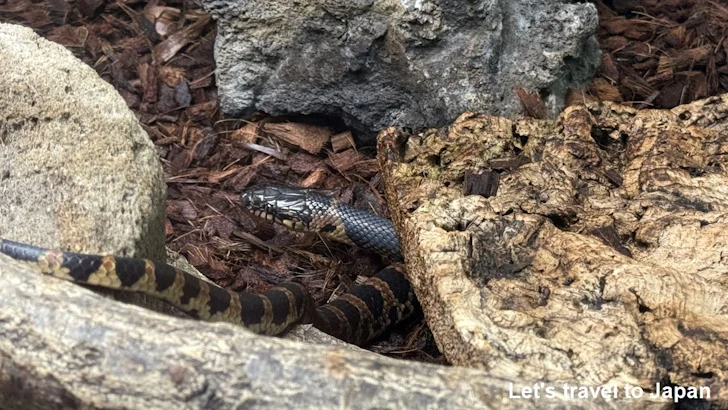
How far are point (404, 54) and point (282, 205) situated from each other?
1327mm

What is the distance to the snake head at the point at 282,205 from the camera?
527cm

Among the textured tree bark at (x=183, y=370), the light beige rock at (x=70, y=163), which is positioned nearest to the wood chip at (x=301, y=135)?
the light beige rock at (x=70, y=163)

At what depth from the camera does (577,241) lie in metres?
3.19

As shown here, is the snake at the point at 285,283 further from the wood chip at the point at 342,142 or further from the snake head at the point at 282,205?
the wood chip at the point at 342,142

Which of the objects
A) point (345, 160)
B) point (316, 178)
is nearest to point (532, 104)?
point (345, 160)

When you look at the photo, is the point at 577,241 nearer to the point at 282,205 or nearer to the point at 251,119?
the point at 282,205

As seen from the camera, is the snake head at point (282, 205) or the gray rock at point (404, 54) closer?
the gray rock at point (404, 54)

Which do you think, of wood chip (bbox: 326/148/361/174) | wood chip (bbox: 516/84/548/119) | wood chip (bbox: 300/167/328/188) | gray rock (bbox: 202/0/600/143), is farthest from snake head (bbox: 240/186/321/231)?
wood chip (bbox: 516/84/548/119)

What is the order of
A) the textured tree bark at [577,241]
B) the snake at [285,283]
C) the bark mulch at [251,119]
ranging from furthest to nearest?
1. the bark mulch at [251,119]
2. the snake at [285,283]
3. the textured tree bark at [577,241]

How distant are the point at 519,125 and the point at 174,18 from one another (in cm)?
339

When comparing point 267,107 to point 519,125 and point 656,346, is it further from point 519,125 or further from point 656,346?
point 656,346

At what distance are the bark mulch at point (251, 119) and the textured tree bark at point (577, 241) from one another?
3.41ft

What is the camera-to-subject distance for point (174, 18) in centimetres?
621

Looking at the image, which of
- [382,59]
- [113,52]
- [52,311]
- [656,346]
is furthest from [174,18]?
[656,346]
